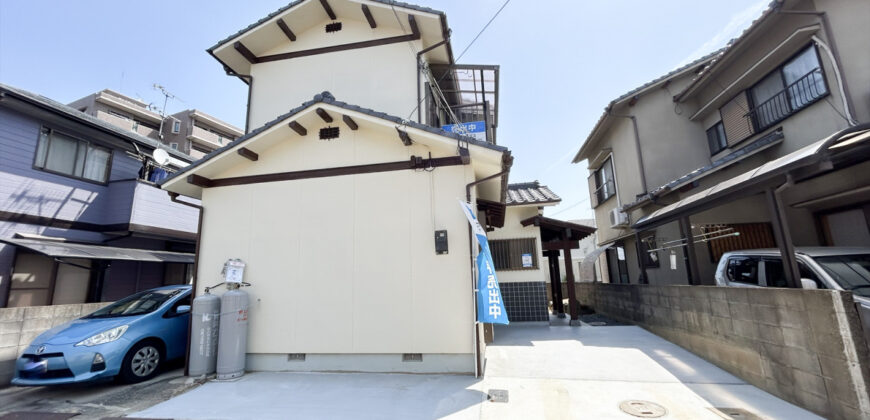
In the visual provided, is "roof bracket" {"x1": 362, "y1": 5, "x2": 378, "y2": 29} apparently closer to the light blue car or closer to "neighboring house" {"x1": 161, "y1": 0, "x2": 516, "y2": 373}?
"neighboring house" {"x1": 161, "y1": 0, "x2": 516, "y2": 373}

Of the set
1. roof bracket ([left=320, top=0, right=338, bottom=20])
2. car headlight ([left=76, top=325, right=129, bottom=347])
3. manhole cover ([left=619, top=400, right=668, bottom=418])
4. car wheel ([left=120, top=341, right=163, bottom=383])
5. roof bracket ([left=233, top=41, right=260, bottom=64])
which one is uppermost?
roof bracket ([left=320, top=0, right=338, bottom=20])

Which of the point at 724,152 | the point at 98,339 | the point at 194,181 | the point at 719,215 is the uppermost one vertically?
the point at 724,152

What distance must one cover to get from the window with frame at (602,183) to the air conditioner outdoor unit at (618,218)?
1.02m

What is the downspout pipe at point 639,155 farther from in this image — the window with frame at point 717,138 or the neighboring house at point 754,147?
the window with frame at point 717,138

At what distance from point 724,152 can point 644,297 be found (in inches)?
182

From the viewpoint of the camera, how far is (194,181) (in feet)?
19.6

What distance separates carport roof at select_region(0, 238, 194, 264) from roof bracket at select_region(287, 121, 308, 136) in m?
5.31

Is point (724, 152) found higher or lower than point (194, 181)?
higher

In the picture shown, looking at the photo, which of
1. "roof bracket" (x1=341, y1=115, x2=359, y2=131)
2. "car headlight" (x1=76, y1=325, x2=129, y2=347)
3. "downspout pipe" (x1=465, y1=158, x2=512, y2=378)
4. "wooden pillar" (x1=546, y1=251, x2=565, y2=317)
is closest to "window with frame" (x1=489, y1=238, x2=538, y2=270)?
"wooden pillar" (x1=546, y1=251, x2=565, y2=317)

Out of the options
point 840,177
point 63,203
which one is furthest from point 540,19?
point 63,203

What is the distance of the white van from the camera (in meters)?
3.72

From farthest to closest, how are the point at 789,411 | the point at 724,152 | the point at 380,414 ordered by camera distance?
the point at 724,152
the point at 380,414
the point at 789,411

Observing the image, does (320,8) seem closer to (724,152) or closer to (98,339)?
(98,339)

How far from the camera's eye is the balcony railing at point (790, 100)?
20.9 ft
